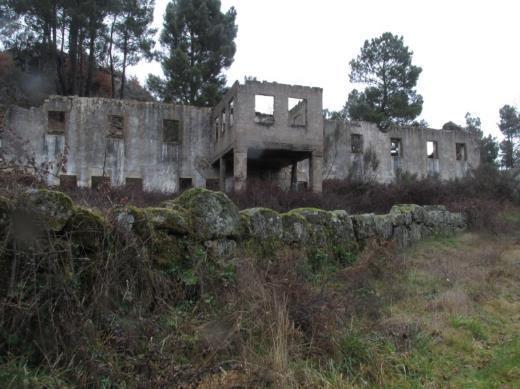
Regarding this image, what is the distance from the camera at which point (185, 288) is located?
16.3ft

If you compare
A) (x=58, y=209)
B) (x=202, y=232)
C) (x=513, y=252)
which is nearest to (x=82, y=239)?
(x=58, y=209)

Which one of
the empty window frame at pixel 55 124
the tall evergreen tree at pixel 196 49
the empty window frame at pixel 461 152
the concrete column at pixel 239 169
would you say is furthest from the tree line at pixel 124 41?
the empty window frame at pixel 461 152

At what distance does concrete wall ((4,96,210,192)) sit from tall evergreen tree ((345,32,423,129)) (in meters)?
16.9

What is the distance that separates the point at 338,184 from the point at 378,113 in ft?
50.9

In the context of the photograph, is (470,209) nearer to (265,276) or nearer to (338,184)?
(338,184)

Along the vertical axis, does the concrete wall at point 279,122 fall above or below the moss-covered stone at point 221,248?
above

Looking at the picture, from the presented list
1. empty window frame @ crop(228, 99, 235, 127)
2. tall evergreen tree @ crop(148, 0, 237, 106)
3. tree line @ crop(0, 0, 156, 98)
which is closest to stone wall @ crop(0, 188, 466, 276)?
empty window frame @ crop(228, 99, 235, 127)

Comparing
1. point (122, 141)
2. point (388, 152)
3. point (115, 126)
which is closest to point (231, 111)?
point (122, 141)

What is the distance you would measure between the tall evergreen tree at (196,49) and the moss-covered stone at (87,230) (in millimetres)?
25378

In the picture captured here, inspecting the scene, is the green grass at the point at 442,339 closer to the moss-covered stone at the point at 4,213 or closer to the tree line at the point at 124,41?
the moss-covered stone at the point at 4,213

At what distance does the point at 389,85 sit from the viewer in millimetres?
35375

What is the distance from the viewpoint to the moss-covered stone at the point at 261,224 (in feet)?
21.5

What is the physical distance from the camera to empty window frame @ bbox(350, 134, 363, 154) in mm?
25688

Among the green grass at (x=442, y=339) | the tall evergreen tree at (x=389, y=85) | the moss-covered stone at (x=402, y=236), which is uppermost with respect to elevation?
the tall evergreen tree at (x=389, y=85)
